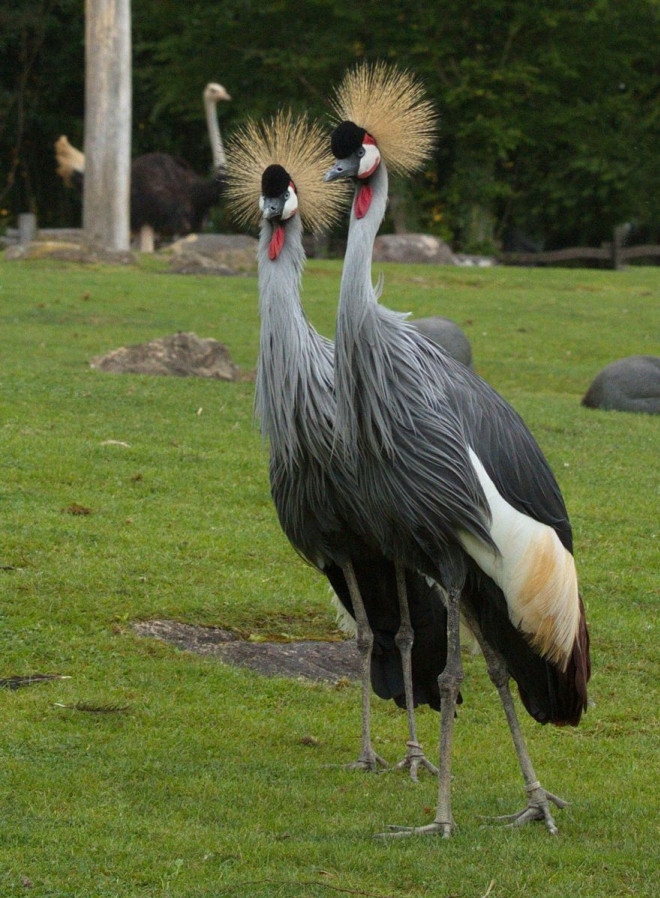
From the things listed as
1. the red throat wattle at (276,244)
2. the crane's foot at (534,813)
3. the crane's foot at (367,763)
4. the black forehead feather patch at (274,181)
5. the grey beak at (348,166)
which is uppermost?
the grey beak at (348,166)

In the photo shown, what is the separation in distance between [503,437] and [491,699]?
2.06 meters

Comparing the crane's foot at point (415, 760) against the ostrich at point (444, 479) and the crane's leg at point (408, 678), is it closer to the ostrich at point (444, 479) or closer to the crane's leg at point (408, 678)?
the crane's leg at point (408, 678)

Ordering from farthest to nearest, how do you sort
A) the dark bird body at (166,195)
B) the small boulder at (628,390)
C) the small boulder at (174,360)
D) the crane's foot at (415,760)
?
the dark bird body at (166,195), the small boulder at (628,390), the small boulder at (174,360), the crane's foot at (415,760)

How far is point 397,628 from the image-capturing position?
5.88 meters

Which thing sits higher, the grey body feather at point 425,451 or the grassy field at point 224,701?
the grey body feather at point 425,451

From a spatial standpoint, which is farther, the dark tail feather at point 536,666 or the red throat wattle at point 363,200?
the dark tail feather at point 536,666

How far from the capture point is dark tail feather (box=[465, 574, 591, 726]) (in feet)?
16.6

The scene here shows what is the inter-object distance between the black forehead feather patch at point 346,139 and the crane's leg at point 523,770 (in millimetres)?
1760

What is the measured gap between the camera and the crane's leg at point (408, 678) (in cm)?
561

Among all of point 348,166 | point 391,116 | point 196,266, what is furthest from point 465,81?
point 348,166

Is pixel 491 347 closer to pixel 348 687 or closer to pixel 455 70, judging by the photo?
pixel 348 687

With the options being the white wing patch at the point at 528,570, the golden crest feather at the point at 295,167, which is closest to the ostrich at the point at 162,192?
the golden crest feather at the point at 295,167

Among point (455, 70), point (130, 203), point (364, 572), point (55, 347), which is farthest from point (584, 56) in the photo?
point (364, 572)

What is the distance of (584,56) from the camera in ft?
97.6
